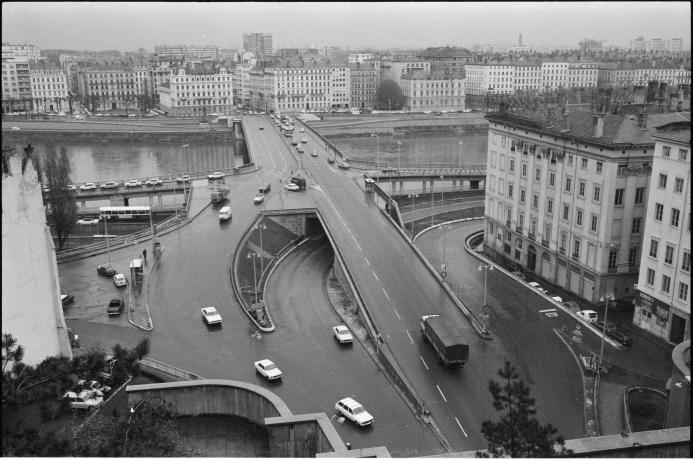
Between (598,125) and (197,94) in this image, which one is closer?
(598,125)

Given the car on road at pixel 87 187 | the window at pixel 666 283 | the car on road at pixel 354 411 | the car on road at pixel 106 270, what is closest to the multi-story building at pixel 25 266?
the car on road at pixel 354 411

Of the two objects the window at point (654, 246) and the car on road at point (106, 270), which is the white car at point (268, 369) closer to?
the car on road at point (106, 270)

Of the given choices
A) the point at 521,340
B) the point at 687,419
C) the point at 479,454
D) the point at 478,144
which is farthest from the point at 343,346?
the point at 478,144

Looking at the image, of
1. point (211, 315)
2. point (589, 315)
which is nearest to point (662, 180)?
point (589, 315)

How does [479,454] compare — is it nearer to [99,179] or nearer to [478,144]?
[99,179]

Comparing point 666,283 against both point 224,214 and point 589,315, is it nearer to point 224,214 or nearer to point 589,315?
point 589,315

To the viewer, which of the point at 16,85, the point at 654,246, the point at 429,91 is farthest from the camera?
the point at 429,91
